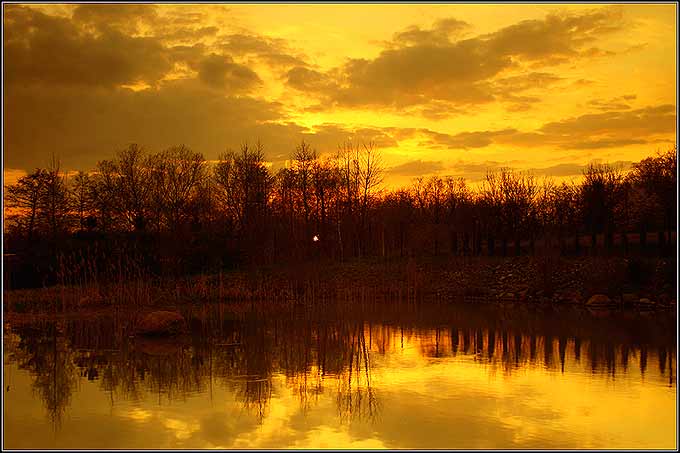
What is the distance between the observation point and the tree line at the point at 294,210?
37.8 metres

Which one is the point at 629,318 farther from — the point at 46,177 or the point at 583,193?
the point at 46,177

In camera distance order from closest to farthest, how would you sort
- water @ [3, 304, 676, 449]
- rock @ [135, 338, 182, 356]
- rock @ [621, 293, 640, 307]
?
1. water @ [3, 304, 676, 449]
2. rock @ [135, 338, 182, 356]
3. rock @ [621, 293, 640, 307]

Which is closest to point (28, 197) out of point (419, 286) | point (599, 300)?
point (419, 286)

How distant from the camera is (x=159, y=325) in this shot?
55.1 feet

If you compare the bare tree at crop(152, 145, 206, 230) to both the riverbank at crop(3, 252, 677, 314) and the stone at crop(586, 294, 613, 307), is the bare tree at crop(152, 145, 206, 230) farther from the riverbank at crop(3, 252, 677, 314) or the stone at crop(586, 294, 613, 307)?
the stone at crop(586, 294, 613, 307)

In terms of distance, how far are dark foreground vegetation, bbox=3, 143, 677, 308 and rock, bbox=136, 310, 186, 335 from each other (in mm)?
5472

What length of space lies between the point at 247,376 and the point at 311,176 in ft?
121

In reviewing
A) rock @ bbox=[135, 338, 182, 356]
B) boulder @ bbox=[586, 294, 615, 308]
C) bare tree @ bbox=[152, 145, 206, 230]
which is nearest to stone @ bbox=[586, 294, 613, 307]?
boulder @ bbox=[586, 294, 615, 308]

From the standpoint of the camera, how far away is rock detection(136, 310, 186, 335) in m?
16.8

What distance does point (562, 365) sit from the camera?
13094 millimetres

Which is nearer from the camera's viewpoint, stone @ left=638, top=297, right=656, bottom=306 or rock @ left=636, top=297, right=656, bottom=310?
rock @ left=636, top=297, right=656, bottom=310

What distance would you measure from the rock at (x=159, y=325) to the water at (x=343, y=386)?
2.09ft

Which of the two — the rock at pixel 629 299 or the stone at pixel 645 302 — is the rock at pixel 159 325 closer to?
the rock at pixel 629 299

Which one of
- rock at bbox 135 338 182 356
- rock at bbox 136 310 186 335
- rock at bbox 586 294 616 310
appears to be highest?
rock at bbox 136 310 186 335
